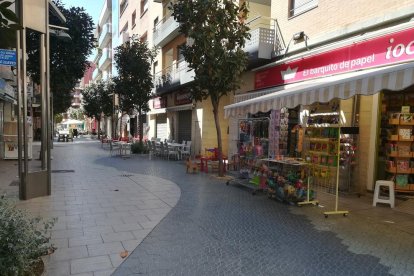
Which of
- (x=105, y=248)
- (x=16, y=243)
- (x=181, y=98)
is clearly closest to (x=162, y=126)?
(x=181, y=98)

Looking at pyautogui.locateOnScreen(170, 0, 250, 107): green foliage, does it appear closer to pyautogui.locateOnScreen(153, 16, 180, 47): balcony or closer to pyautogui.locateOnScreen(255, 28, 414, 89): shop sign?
pyautogui.locateOnScreen(255, 28, 414, 89): shop sign

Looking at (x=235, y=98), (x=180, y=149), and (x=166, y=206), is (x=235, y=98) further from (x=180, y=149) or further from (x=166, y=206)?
(x=166, y=206)

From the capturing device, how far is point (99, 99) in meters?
37.5

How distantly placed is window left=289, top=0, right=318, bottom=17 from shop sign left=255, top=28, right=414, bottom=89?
1660 mm

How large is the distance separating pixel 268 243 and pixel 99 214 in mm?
3234

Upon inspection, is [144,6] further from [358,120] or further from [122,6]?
[358,120]

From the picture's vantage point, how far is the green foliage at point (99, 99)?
1373 inches

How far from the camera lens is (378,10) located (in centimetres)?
803

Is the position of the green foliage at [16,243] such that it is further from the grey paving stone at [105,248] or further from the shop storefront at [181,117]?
the shop storefront at [181,117]

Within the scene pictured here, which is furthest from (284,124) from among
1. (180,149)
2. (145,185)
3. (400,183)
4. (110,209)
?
(180,149)

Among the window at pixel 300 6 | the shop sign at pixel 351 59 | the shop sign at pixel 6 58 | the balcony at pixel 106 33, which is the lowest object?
the shop sign at pixel 6 58

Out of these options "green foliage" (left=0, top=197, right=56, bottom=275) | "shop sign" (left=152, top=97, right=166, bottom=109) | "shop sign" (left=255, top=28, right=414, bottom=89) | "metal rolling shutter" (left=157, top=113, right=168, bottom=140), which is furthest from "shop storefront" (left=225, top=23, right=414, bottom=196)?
"shop sign" (left=152, top=97, right=166, bottom=109)

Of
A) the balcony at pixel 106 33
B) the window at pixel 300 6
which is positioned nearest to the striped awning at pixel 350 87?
the window at pixel 300 6

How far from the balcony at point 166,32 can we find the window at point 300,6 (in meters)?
9.13
